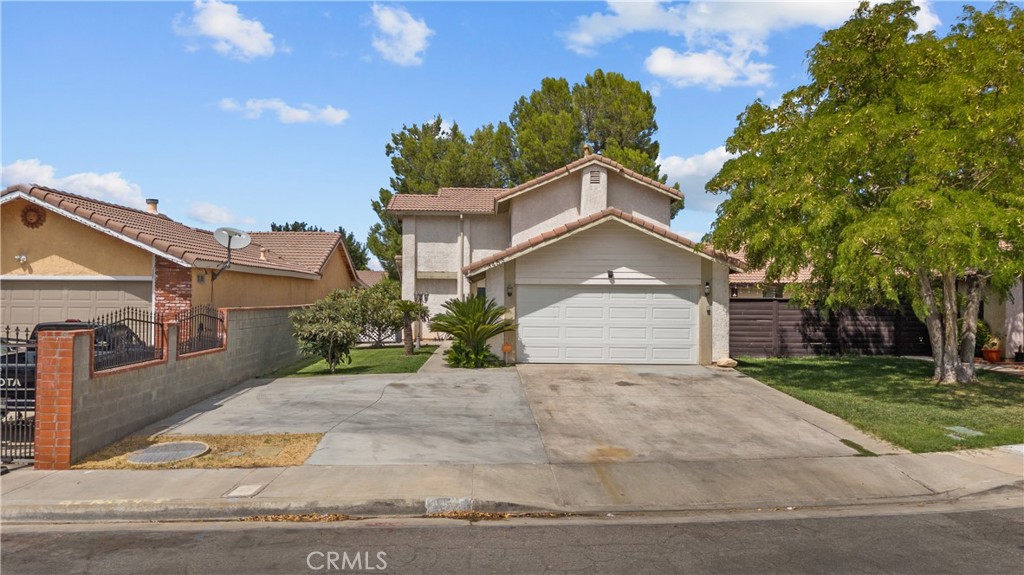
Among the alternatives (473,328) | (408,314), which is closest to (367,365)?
(408,314)

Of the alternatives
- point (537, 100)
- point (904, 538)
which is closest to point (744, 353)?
point (904, 538)

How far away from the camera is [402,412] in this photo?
1085 centimetres

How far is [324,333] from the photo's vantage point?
14875 mm

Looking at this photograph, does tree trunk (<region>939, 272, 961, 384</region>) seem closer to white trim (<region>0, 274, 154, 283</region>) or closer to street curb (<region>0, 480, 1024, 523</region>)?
street curb (<region>0, 480, 1024, 523</region>)

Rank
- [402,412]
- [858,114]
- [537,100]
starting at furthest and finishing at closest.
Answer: [537,100] → [858,114] → [402,412]

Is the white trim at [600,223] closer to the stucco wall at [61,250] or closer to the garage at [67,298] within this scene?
the garage at [67,298]

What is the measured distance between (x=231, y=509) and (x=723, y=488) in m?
5.51

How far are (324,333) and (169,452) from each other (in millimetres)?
6635

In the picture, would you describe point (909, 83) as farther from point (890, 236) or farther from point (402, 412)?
point (402, 412)

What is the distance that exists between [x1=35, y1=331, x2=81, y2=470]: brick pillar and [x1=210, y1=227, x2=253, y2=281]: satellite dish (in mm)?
7583

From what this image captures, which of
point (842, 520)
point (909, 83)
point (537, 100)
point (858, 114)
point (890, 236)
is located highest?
point (537, 100)

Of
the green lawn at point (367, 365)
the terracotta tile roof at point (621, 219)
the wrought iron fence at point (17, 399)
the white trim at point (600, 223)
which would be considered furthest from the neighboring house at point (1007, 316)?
the wrought iron fence at point (17, 399)

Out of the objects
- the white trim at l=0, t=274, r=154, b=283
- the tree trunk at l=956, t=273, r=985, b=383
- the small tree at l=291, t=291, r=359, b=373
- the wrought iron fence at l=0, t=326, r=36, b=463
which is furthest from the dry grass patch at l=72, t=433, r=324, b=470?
the tree trunk at l=956, t=273, r=985, b=383

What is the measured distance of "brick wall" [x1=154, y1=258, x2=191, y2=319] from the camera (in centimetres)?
1424
